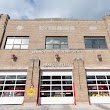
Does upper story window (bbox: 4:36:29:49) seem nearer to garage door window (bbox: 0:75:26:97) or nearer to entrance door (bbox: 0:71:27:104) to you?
entrance door (bbox: 0:71:27:104)

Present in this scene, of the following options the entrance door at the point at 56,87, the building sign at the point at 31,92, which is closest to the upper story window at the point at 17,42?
the entrance door at the point at 56,87

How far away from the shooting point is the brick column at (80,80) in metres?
15.4

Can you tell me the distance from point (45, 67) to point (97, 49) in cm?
687

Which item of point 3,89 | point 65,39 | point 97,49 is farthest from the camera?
point 65,39

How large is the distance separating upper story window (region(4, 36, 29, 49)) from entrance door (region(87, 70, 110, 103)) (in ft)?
29.1

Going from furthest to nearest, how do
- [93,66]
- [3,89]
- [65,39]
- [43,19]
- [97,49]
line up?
[43,19] < [65,39] < [97,49] < [93,66] < [3,89]

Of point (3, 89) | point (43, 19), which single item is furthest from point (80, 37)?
point (3, 89)

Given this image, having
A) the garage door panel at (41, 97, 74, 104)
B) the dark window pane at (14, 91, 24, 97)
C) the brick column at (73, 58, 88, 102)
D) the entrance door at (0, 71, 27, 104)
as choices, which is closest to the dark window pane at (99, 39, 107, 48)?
the brick column at (73, 58, 88, 102)

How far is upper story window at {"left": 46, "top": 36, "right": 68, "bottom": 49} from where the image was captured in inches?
766

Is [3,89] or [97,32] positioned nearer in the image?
[3,89]

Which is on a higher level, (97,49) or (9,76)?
(97,49)

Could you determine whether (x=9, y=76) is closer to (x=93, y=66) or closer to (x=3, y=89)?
(x=3, y=89)

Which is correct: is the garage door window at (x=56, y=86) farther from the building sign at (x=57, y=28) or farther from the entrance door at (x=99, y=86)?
the building sign at (x=57, y=28)

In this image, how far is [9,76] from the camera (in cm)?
1706
